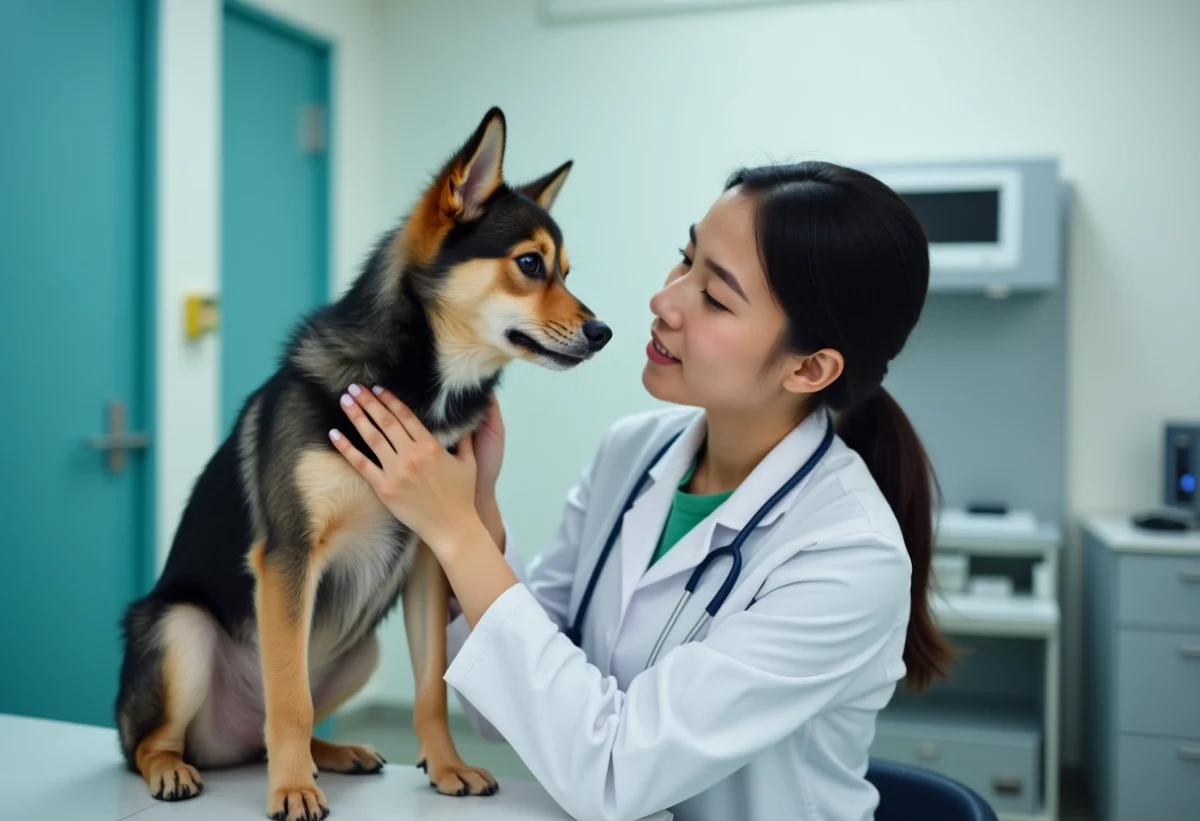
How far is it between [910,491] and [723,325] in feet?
1.25

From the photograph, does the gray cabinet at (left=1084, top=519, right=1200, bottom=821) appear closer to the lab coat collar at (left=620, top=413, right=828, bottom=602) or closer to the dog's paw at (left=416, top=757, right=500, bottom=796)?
the lab coat collar at (left=620, top=413, right=828, bottom=602)

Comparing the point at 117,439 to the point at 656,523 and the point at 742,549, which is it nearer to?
the point at 656,523

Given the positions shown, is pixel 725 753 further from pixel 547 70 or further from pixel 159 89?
pixel 547 70

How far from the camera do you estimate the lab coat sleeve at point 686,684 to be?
1143 mm

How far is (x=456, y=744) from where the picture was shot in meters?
3.34

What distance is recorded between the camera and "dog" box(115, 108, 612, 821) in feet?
4.17

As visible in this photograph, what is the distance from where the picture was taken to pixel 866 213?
1.33 m

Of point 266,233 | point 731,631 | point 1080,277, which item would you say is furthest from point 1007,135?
Answer: point 731,631

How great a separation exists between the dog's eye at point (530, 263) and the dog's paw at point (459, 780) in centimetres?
66

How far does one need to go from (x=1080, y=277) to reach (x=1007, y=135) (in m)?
0.57

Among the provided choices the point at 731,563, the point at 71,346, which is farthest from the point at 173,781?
the point at 71,346

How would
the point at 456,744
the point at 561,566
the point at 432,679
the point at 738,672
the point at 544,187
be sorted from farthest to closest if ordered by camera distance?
the point at 456,744, the point at 561,566, the point at 544,187, the point at 432,679, the point at 738,672

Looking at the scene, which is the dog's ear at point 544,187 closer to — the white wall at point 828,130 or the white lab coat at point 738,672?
the white lab coat at point 738,672

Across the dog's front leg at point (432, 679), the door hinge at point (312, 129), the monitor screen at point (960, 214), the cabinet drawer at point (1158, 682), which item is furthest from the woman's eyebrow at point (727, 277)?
the door hinge at point (312, 129)
